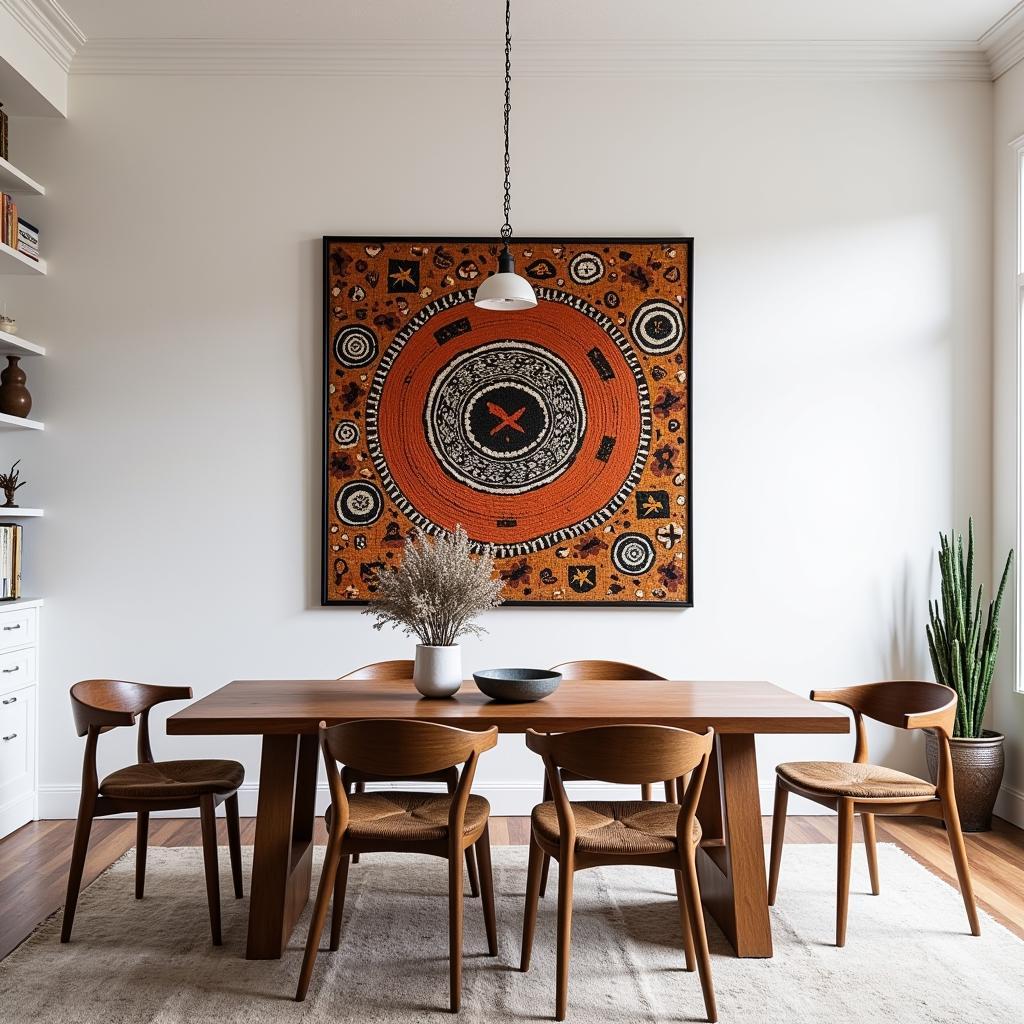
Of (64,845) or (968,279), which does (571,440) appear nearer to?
(968,279)

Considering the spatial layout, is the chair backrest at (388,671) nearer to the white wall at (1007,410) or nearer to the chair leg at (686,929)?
the chair leg at (686,929)

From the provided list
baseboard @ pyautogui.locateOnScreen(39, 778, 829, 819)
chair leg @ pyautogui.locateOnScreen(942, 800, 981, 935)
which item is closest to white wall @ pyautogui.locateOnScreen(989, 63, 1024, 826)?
baseboard @ pyautogui.locateOnScreen(39, 778, 829, 819)

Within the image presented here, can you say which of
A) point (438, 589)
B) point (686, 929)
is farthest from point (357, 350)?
point (686, 929)

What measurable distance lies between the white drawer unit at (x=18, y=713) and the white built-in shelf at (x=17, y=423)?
74 centimetres

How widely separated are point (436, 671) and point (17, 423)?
223 cm

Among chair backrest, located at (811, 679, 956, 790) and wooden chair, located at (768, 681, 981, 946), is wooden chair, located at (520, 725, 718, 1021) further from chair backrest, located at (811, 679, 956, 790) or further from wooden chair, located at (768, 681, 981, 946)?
chair backrest, located at (811, 679, 956, 790)

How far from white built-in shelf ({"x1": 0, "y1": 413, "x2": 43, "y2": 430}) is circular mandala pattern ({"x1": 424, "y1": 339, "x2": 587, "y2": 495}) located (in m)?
1.68

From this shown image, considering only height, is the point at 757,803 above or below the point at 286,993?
above

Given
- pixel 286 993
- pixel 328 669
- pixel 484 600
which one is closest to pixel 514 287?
pixel 484 600

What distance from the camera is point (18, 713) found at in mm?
3889

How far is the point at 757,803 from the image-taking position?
277 centimetres

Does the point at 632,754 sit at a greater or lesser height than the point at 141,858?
greater

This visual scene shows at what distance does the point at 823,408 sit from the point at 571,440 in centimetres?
115

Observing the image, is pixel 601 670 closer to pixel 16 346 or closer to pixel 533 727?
pixel 533 727
